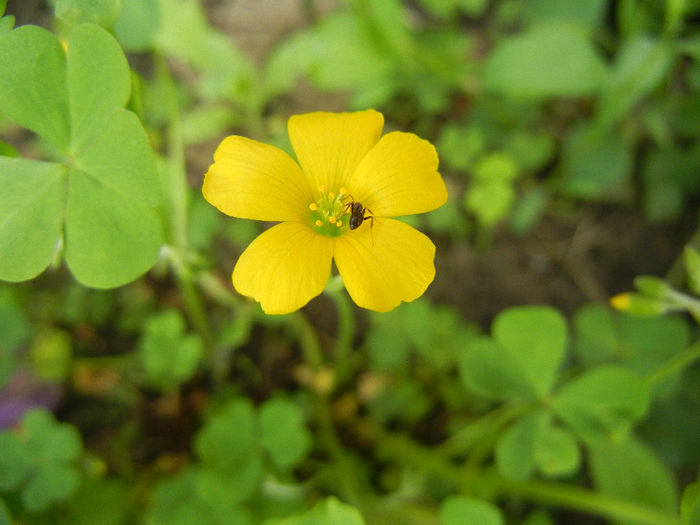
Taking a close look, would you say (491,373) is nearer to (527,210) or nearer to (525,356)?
(525,356)

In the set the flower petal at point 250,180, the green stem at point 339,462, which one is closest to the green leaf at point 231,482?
the green stem at point 339,462

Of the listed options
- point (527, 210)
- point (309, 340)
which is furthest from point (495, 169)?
point (309, 340)

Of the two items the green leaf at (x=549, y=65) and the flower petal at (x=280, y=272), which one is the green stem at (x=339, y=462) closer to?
the flower petal at (x=280, y=272)

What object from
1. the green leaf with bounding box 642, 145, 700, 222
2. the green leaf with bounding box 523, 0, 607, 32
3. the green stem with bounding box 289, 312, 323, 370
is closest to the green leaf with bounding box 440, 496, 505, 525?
the green stem with bounding box 289, 312, 323, 370

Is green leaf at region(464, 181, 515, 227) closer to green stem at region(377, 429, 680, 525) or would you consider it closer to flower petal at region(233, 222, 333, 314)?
green stem at region(377, 429, 680, 525)

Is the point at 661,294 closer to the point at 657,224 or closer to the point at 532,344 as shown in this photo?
the point at 532,344

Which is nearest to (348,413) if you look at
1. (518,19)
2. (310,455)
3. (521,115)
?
(310,455)
